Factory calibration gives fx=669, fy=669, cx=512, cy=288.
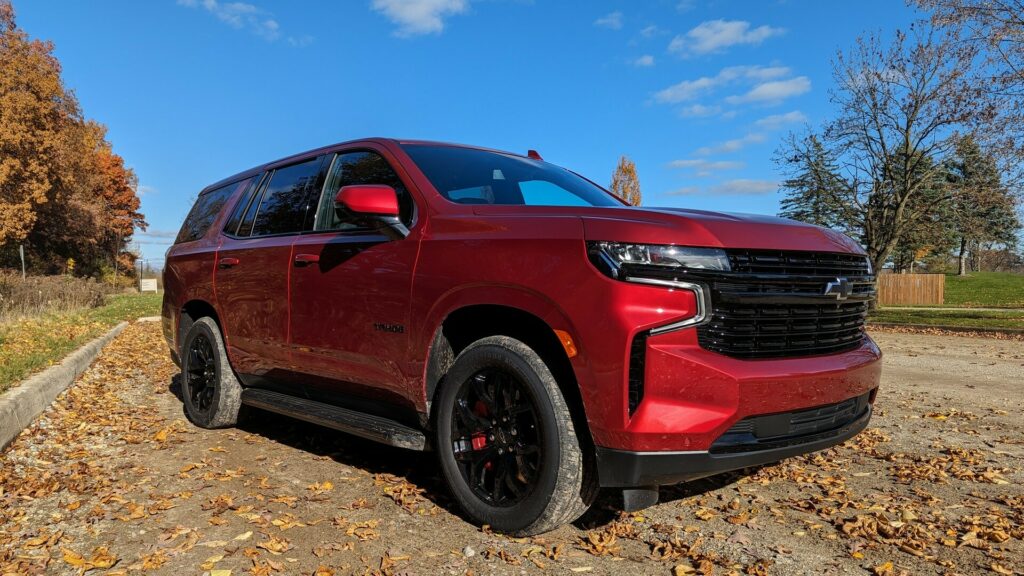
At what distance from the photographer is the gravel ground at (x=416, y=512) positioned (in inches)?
109

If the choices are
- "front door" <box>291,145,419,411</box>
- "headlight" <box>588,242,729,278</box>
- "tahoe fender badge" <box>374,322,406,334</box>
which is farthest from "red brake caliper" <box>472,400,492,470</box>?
"headlight" <box>588,242,729,278</box>

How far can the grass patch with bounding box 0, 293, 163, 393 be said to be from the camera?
20.8 ft

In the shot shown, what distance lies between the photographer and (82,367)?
783 cm

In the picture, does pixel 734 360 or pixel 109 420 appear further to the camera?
pixel 109 420

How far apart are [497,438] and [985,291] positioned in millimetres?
48557

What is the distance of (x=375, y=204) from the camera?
131 inches

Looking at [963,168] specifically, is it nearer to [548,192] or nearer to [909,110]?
[909,110]

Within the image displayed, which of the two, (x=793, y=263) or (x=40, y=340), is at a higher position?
(x=793, y=263)

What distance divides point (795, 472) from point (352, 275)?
2827mm

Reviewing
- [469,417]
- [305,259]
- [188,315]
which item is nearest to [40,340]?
[188,315]

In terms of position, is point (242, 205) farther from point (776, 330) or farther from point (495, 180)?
point (776, 330)

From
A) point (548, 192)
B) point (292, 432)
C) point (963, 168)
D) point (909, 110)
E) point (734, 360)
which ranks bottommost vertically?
point (292, 432)

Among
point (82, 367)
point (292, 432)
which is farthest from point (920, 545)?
point (82, 367)

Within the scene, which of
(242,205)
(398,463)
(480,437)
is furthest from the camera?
(242,205)
